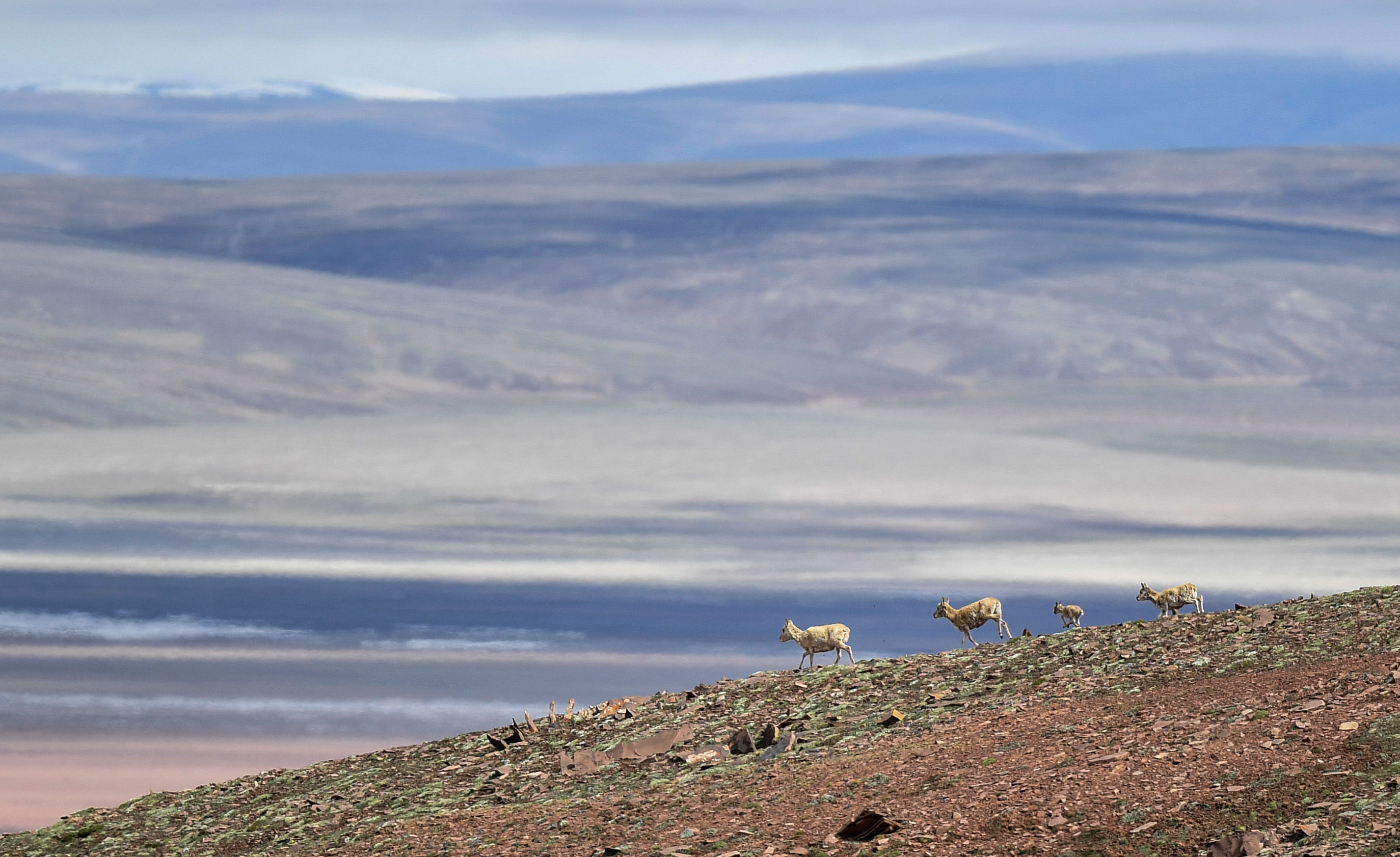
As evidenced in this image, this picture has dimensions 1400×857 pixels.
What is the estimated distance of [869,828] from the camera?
859 inches

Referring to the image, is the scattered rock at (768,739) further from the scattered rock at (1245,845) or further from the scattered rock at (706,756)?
the scattered rock at (1245,845)

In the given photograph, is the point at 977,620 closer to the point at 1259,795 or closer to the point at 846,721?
the point at 846,721

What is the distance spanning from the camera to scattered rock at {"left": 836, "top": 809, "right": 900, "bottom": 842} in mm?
Answer: 21781

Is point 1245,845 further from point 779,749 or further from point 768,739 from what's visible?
point 768,739

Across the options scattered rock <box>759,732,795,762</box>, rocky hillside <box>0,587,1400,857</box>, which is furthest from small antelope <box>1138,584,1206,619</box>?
scattered rock <box>759,732,795,762</box>

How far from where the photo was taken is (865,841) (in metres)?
21.7

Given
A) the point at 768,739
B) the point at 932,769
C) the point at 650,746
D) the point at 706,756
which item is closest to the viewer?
the point at 932,769

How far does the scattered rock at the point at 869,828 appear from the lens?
2178 centimetres

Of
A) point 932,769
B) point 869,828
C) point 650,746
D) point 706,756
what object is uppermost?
point 650,746

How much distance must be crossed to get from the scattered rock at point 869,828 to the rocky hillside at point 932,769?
3 centimetres

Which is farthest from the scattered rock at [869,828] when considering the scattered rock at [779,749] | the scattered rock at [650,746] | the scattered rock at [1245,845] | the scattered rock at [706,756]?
the scattered rock at [650,746]

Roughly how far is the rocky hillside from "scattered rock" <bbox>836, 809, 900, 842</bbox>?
0.03 metres

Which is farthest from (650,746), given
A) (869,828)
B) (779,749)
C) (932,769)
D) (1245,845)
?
(1245,845)

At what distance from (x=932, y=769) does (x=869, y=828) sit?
11.1 feet
